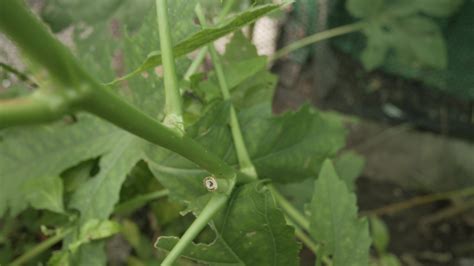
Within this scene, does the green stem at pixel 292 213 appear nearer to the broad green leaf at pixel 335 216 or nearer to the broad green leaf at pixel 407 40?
the broad green leaf at pixel 335 216

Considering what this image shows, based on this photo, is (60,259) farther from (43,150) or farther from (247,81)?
(247,81)

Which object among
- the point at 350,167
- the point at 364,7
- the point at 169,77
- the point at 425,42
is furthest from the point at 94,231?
the point at 425,42

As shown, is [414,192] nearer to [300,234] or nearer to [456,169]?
[456,169]

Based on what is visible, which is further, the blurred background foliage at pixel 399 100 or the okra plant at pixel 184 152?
the blurred background foliage at pixel 399 100

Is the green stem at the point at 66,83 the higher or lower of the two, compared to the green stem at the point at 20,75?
lower

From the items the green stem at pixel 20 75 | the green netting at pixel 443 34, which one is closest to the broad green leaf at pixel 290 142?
the green stem at pixel 20 75

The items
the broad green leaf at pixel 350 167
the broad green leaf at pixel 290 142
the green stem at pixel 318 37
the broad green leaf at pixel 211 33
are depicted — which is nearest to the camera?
the broad green leaf at pixel 211 33

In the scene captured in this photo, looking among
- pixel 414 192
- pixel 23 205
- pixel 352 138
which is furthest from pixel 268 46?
pixel 23 205

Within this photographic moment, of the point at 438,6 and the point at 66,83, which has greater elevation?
the point at 438,6
